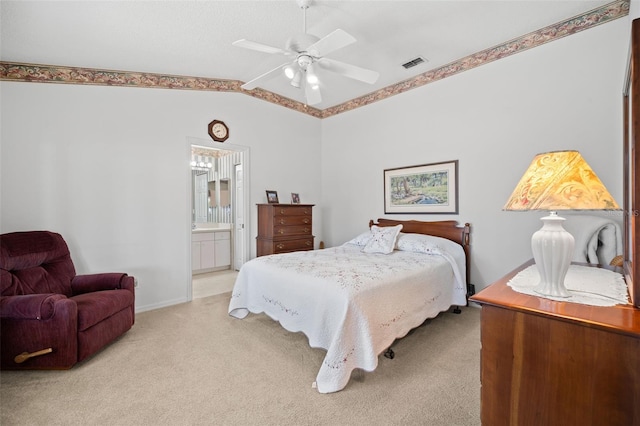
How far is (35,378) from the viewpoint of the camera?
2010 millimetres

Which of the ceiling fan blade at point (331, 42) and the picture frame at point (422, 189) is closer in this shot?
the ceiling fan blade at point (331, 42)

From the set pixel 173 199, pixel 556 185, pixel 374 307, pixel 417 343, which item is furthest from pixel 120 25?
pixel 417 343

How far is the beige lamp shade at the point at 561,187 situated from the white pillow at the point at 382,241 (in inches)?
83.7

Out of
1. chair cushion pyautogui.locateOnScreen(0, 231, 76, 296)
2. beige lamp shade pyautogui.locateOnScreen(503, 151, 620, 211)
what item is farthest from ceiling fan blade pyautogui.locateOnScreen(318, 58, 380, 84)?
chair cushion pyautogui.locateOnScreen(0, 231, 76, 296)

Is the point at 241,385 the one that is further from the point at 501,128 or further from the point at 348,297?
the point at 501,128

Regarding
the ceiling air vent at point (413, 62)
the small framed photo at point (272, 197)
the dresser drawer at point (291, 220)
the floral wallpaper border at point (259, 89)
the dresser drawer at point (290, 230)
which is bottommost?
the dresser drawer at point (290, 230)

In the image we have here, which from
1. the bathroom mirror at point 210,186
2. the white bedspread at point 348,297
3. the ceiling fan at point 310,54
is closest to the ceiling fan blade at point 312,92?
the ceiling fan at point 310,54

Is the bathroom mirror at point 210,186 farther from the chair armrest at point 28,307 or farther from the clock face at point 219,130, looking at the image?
the chair armrest at point 28,307

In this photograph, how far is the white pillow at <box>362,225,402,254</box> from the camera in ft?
11.1

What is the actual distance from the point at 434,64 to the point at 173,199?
12.1 feet

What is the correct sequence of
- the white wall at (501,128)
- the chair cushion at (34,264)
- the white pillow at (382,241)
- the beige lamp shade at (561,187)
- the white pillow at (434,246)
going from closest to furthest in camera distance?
the beige lamp shade at (561,187)
the chair cushion at (34,264)
the white wall at (501,128)
the white pillow at (434,246)
the white pillow at (382,241)

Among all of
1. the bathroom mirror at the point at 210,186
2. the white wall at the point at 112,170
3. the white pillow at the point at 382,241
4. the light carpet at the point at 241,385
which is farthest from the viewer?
the bathroom mirror at the point at 210,186

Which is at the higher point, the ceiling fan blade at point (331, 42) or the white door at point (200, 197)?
the ceiling fan blade at point (331, 42)

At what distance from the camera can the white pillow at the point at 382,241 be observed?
11.1 ft
